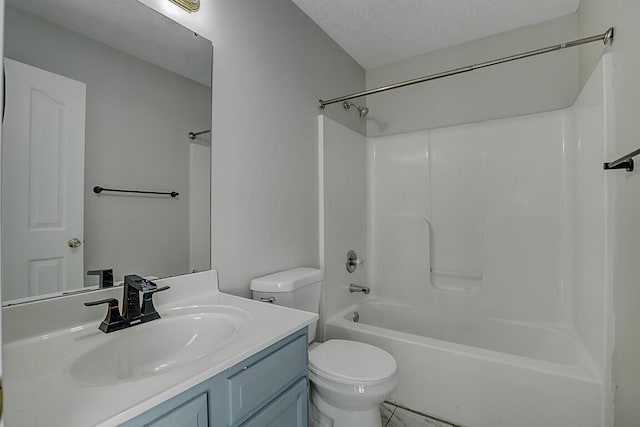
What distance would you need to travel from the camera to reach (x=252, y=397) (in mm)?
877

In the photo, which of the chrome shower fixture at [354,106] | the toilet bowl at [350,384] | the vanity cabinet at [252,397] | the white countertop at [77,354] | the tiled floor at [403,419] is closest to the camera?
the white countertop at [77,354]

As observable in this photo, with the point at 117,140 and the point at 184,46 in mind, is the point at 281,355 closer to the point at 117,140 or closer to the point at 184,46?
the point at 117,140

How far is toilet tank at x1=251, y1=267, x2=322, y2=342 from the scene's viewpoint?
1.52 metres

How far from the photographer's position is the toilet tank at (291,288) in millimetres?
1517

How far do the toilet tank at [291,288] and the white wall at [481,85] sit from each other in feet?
5.20

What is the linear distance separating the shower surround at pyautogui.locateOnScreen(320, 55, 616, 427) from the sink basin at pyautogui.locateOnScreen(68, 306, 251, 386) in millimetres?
1040

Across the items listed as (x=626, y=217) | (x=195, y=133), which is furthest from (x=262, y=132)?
(x=626, y=217)

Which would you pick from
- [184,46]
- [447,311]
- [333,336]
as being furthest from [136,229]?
[447,311]

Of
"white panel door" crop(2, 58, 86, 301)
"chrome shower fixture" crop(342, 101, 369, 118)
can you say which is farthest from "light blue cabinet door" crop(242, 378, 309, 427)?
"chrome shower fixture" crop(342, 101, 369, 118)

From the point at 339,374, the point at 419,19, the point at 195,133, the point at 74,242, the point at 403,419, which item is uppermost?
the point at 419,19

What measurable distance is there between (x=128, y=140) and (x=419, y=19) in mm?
1942

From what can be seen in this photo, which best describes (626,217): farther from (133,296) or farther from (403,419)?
(133,296)

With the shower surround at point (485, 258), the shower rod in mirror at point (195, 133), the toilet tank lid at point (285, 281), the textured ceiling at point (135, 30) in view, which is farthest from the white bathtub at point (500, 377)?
the textured ceiling at point (135, 30)

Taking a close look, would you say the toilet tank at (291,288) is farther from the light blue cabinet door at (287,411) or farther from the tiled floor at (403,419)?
the tiled floor at (403,419)
